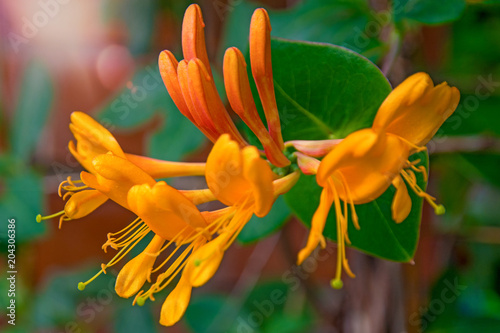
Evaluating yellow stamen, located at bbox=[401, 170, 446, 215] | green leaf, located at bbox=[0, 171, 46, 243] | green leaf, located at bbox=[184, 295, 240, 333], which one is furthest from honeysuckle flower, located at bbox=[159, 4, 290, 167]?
green leaf, located at bbox=[184, 295, 240, 333]

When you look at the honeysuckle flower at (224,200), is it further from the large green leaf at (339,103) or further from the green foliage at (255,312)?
the green foliage at (255,312)

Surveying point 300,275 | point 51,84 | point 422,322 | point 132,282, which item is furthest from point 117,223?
point 132,282

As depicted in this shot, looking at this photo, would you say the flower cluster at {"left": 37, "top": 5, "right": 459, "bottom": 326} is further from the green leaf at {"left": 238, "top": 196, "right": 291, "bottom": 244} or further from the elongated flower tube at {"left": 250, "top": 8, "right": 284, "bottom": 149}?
the green leaf at {"left": 238, "top": 196, "right": 291, "bottom": 244}

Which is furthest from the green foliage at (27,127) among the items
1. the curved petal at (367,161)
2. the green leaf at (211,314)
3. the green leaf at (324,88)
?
the curved petal at (367,161)

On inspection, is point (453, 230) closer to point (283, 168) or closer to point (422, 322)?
point (422, 322)

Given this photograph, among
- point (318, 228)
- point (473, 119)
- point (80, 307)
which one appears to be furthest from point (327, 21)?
point (80, 307)

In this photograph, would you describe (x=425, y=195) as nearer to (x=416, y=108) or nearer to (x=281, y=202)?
(x=416, y=108)
